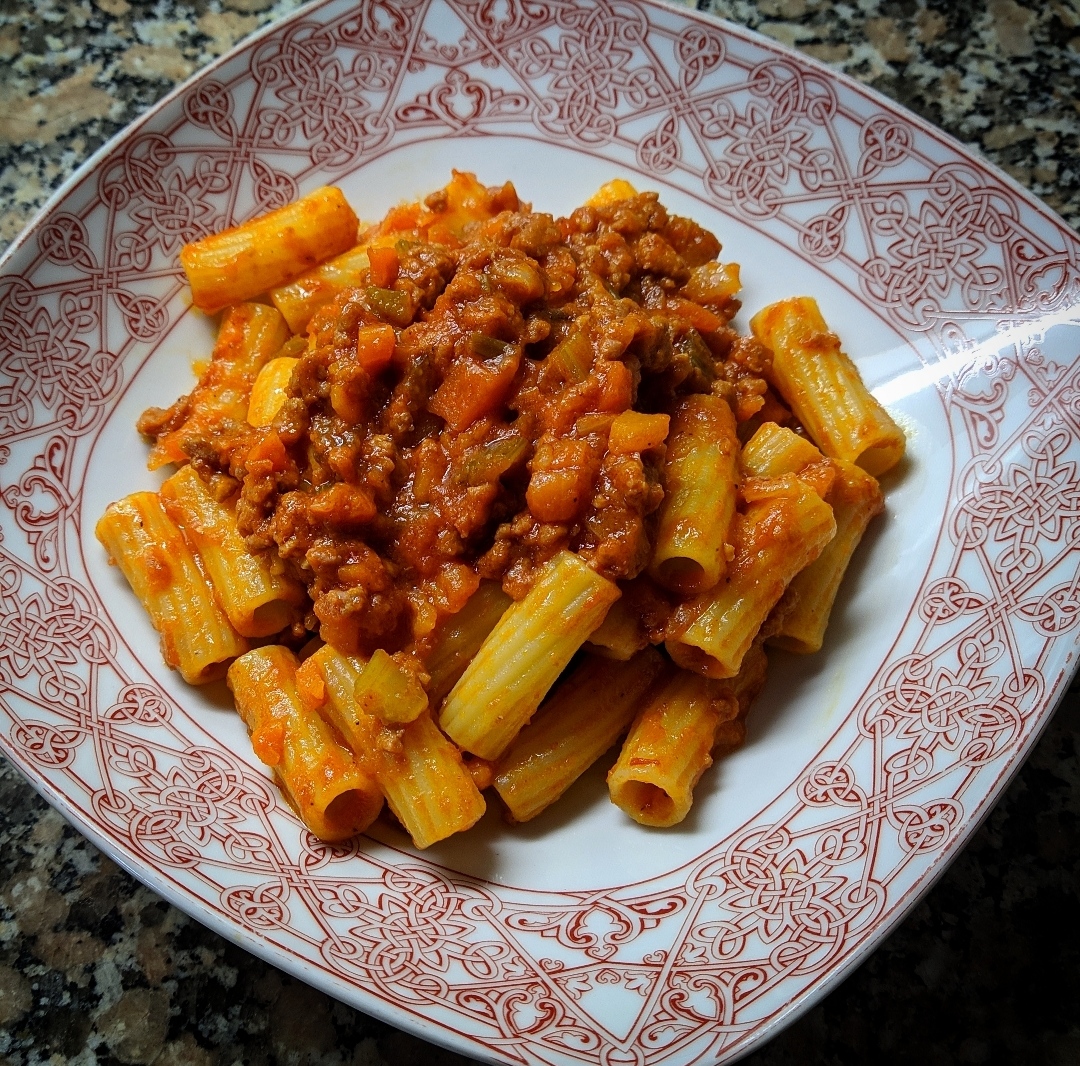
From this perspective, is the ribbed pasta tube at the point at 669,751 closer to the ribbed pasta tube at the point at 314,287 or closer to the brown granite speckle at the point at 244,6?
the ribbed pasta tube at the point at 314,287

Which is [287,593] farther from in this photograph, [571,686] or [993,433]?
[993,433]

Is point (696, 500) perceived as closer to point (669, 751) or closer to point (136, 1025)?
point (669, 751)

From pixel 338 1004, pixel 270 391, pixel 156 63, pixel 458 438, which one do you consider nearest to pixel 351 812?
pixel 338 1004

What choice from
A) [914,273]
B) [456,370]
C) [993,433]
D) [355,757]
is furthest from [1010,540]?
[355,757]

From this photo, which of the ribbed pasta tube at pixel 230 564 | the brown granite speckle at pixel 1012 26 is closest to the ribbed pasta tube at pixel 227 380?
the ribbed pasta tube at pixel 230 564

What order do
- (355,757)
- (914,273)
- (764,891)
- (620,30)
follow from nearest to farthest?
(764,891) < (355,757) < (914,273) < (620,30)

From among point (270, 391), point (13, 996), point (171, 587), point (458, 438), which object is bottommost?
point (13, 996)

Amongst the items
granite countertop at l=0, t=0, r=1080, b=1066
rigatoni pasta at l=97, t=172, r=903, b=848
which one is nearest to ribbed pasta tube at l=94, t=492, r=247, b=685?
rigatoni pasta at l=97, t=172, r=903, b=848
